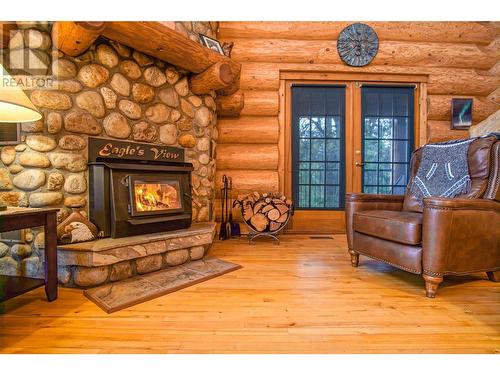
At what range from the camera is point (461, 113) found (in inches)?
137

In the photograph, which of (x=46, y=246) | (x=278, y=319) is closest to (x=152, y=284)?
(x=46, y=246)

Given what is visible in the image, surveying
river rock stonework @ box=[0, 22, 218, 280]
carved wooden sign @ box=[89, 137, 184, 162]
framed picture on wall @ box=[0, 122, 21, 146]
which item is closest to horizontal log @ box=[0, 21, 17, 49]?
river rock stonework @ box=[0, 22, 218, 280]

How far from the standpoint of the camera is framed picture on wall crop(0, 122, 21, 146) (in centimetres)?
175

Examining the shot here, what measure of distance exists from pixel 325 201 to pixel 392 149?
47.1 inches

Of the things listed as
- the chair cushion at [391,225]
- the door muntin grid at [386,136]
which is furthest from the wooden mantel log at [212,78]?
the door muntin grid at [386,136]

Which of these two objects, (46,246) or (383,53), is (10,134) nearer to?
(46,246)

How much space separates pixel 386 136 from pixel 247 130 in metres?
A: 1.94

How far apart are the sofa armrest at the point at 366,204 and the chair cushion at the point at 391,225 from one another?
63 millimetres

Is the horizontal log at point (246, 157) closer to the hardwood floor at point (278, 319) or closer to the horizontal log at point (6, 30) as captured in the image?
the hardwood floor at point (278, 319)

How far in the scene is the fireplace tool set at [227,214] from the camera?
3.15m

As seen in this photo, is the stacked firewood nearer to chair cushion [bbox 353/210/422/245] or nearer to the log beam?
chair cushion [bbox 353/210/422/245]

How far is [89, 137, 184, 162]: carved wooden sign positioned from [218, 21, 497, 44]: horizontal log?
6.06 feet
